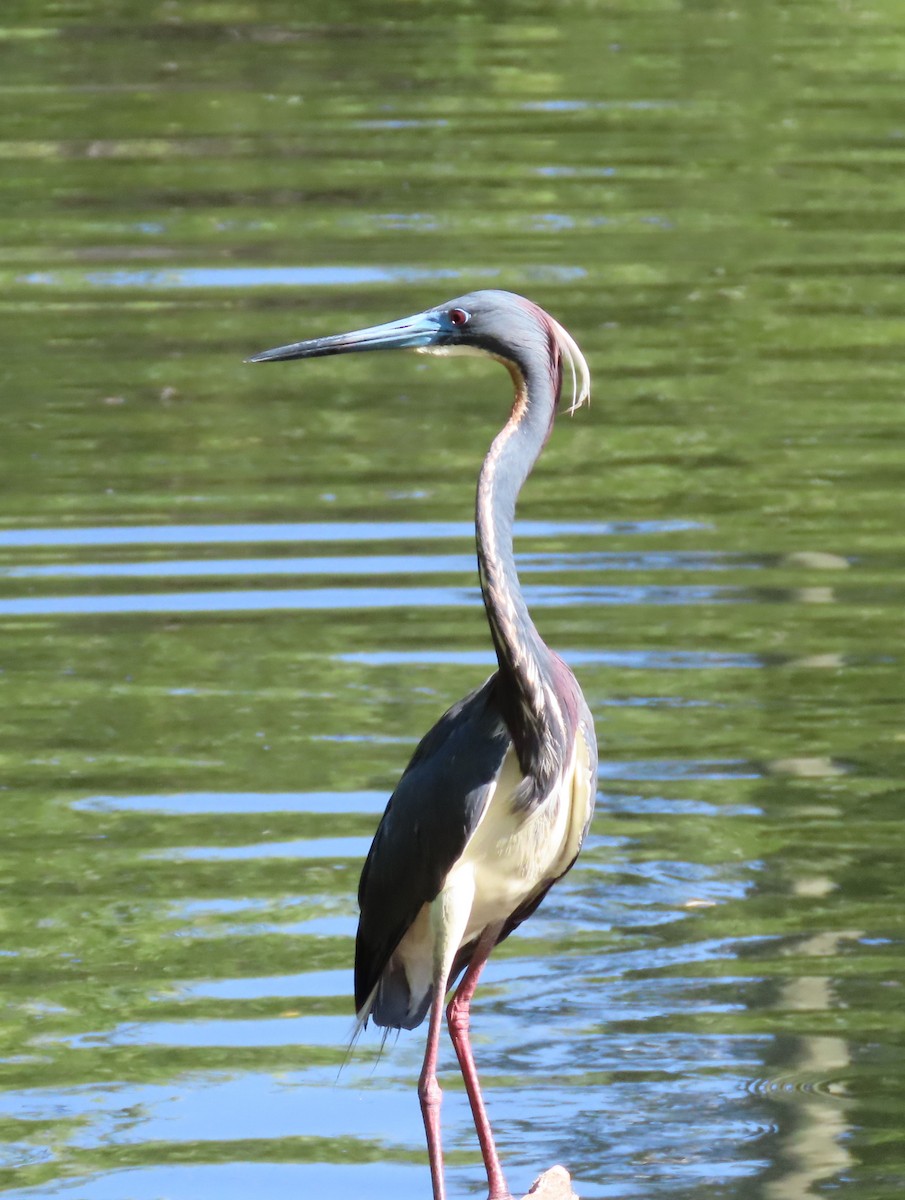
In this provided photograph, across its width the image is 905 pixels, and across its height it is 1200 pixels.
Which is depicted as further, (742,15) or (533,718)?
(742,15)

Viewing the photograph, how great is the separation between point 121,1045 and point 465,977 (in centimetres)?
128

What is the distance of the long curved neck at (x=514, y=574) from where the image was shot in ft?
15.7

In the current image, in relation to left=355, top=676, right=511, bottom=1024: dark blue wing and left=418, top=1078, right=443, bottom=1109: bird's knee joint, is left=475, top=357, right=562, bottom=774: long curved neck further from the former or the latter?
left=418, top=1078, right=443, bottom=1109: bird's knee joint

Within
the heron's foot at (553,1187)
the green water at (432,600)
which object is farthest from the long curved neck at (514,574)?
the green water at (432,600)

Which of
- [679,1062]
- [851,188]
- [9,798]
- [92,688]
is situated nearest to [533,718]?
[679,1062]

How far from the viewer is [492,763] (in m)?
4.90

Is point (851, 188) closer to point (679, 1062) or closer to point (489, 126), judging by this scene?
point (489, 126)

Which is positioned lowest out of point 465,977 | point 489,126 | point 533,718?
point 489,126

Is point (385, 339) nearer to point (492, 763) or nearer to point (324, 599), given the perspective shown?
point (492, 763)

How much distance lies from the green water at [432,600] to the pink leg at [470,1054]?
54 centimetres

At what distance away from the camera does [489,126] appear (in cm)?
1594

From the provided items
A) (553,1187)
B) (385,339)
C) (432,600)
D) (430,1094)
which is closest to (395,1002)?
(430,1094)

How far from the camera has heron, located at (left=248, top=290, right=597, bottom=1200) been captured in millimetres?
4824

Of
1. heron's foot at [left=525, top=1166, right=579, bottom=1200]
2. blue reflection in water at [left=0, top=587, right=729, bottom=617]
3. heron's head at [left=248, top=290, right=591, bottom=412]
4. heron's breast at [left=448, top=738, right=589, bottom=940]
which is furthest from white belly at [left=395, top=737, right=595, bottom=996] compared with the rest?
blue reflection in water at [left=0, top=587, right=729, bottom=617]
